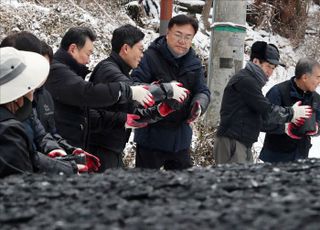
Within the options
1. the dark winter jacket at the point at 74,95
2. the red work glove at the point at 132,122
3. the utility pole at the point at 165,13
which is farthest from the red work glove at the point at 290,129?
the utility pole at the point at 165,13

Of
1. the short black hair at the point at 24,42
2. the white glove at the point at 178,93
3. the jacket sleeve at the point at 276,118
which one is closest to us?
the short black hair at the point at 24,42

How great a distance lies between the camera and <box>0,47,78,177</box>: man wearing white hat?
7.25ft

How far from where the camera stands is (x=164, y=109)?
12.4ft

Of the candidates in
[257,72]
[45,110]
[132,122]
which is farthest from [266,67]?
[45,110]

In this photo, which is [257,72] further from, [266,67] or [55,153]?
[55,153]

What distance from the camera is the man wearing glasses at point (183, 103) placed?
3.98m

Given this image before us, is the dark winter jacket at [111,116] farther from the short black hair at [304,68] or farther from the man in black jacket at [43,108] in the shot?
the short black hair at [304,68]

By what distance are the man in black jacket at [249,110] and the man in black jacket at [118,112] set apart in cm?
62

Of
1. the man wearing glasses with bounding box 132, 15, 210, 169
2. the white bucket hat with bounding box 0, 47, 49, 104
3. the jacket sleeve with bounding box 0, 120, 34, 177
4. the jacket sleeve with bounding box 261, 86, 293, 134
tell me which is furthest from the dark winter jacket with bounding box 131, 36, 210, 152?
the jacket sleeve with bounding box 0, 120, 34, 177

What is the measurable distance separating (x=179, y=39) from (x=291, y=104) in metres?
1.06

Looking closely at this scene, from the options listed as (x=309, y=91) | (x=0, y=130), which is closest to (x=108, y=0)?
(x=309, y=91)

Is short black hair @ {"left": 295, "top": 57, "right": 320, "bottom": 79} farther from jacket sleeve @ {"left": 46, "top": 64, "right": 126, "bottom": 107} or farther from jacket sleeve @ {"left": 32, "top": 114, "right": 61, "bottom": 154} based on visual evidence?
jacket sleeve @ {"left": 32, "top": 114, "right": 61, "bottom": 154}

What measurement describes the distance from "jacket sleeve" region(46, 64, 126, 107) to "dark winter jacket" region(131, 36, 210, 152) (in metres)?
0.63

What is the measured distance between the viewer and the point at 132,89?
341cm
